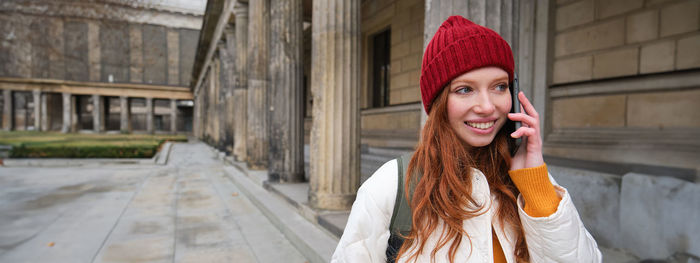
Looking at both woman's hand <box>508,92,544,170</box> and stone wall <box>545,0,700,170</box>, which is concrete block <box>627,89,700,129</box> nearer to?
stone wall <box>545,0,700,170</box>

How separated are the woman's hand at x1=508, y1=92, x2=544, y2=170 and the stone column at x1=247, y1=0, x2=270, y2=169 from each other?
839 cm

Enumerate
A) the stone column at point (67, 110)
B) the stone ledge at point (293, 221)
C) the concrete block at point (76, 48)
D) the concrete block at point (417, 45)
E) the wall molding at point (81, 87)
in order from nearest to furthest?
the stone ledge at point (293, 221) → the concrete block at point (417, 45) → the wall molding at point (81, 87) → the stone column at point (67, 110) → the concrete block at point (76, 48)

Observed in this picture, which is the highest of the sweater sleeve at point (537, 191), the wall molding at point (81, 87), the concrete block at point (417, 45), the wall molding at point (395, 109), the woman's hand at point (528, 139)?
Result: the wall molding at point (81, 87)

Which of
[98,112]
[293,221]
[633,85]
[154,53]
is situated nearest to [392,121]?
[293,221]

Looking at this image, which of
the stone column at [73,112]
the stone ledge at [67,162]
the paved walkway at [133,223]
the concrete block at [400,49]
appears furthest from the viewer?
the stone column at [73,112]

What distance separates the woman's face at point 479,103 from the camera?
1.15 m

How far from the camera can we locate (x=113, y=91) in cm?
3659

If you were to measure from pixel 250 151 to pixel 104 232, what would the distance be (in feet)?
16.3

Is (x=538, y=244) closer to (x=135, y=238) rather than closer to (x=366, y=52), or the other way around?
(x=135, y=238)

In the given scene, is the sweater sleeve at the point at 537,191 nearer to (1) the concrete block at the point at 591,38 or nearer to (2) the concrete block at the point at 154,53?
(1) the concrete block at the point at 591,38

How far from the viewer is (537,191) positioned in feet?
3.62

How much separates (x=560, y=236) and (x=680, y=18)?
4560 millimetres

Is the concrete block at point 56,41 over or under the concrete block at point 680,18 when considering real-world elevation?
over

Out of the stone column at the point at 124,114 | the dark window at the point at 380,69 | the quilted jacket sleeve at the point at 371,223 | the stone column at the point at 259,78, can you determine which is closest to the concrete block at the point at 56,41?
the stone column at the point at 124,114
